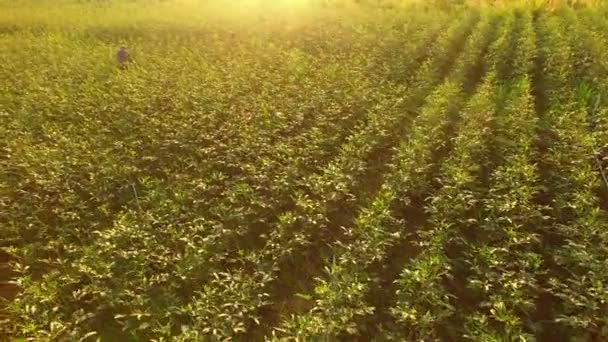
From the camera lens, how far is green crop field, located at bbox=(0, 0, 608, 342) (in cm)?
425

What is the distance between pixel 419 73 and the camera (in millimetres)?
10242

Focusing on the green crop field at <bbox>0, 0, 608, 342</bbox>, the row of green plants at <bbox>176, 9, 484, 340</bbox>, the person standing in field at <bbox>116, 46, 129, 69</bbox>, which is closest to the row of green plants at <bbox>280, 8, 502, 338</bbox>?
the green crop field at <bbox>0, 0, 608, 342</bbox>

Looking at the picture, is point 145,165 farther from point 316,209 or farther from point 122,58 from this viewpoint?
point 122,58

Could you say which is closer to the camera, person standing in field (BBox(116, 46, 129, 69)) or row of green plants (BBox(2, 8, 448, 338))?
row of green plants (BBox(2, 8, 448, 338))

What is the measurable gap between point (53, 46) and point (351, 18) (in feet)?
30.3

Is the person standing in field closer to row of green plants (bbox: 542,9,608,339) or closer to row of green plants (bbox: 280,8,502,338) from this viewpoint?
row of green plants (bbox: 280,8,502,338)

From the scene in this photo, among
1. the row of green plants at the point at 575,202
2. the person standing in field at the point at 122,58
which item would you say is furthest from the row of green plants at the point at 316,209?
the person standing in field at the point at 122,58

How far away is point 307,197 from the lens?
5719mm

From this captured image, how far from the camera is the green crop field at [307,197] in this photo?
425 centimetres

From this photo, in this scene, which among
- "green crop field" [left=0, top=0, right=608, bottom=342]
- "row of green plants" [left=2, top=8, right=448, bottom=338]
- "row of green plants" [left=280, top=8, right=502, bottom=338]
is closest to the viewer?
"row of green plants" [left=280, top=8, right=502, bottom=338]

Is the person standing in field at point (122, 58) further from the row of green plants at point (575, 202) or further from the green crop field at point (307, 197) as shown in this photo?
the row of green plants at point (575, 202)

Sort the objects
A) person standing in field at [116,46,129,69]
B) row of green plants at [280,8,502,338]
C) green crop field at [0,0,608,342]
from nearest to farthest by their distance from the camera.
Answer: row of green plants at [280,8,502,338], green crop field at [0,0,608,342], person standing in field at [116,46,129,69]

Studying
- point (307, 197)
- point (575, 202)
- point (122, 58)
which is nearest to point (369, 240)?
point (307, 197)

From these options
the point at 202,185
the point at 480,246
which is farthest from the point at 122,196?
Answer: the point at 480,246
